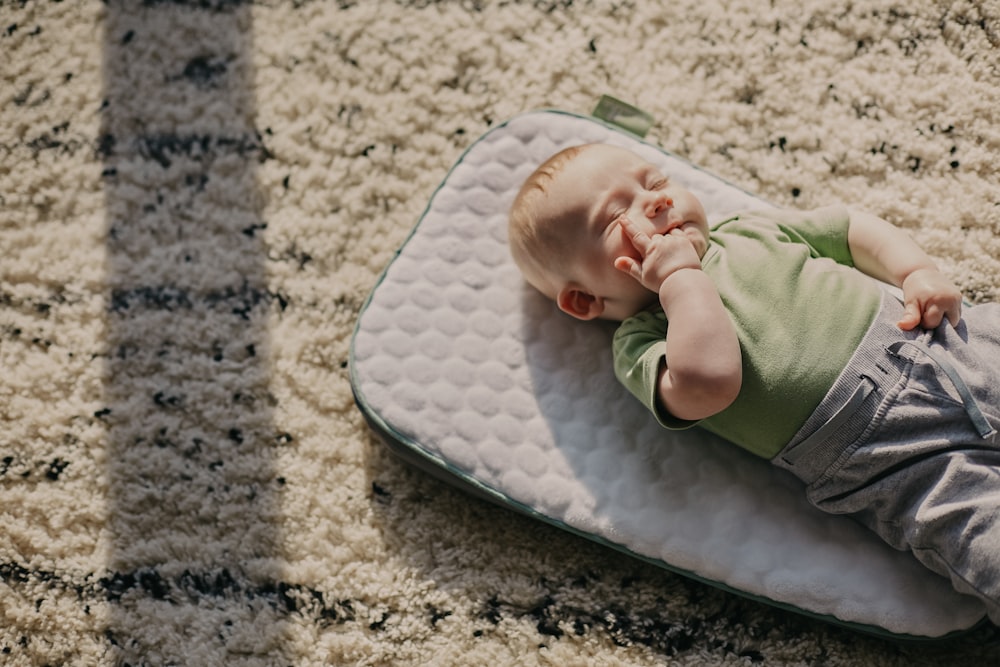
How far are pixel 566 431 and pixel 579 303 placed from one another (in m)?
0.15

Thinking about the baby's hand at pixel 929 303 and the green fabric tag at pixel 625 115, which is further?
the green fabric tag at pixel 625 115

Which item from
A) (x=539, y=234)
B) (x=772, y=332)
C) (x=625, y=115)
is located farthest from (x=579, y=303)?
(x=625, y=115)

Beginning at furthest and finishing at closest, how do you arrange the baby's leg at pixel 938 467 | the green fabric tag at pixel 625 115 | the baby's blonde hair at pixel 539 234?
the green fabric tag at pixel 625 115
the baby's blonde hair at pixel 539 234
the baby's leg at pixel 938 467

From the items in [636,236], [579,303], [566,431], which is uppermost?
[636,236]

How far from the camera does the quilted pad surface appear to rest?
3.15 feet

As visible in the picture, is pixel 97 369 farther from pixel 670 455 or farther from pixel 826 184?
pixel 826 184

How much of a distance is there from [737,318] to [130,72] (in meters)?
0.96

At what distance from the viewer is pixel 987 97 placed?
120cm

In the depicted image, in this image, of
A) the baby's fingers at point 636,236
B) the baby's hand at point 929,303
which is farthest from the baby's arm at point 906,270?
the baby's fingers at point 636,236

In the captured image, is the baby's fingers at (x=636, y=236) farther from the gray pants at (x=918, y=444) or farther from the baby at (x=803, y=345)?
the gray pants at (x=918, y=444)

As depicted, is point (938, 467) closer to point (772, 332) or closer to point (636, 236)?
point (772, 332)

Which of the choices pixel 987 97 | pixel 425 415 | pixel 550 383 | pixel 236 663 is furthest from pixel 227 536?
pixel 987 97

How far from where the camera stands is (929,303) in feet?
3.14

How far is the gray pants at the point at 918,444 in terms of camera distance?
88 centimetres
